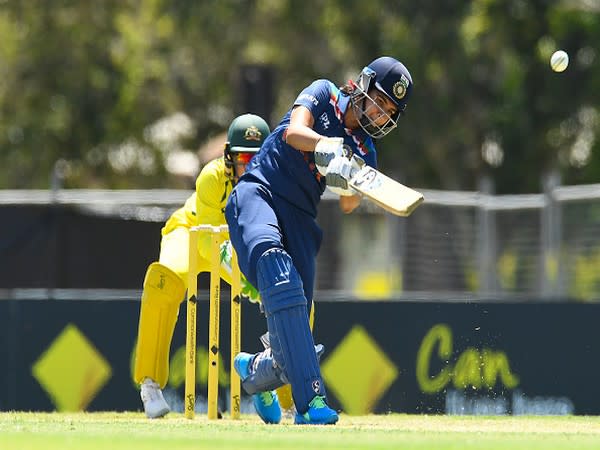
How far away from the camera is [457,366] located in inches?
442

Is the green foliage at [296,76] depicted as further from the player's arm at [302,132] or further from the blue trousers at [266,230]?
the player's arm at [302,132]

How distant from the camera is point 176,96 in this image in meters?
34.8

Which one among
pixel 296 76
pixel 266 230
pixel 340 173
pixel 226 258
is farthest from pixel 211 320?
pixel 296 76

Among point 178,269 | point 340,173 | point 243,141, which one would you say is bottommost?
point 178,269

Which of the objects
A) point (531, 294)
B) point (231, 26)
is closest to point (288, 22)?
point (231, 26)

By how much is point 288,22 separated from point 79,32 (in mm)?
4348

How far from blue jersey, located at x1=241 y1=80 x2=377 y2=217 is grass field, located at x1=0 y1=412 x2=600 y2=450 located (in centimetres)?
126

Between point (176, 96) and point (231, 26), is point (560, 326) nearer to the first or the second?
point (231, 26)

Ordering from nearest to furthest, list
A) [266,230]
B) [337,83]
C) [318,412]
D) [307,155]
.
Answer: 1. [318,412]
2. [266,230]
3. [307,155]
4. [337,83]

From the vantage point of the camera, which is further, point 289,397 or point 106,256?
point 106,256

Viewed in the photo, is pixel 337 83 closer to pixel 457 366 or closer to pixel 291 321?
pixel 457 366

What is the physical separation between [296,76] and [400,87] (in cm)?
2429

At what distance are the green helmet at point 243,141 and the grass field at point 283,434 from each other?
1.59m

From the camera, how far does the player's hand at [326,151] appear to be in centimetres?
816
